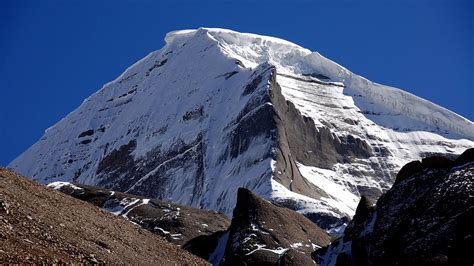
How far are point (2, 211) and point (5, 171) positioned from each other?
9.53m

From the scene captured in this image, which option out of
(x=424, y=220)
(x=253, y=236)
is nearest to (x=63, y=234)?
(x=424, y=220)

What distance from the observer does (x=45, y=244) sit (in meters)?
44.5

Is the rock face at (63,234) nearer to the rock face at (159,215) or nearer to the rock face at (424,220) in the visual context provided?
the rock face at (424,220)

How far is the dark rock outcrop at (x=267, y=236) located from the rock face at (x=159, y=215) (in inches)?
643

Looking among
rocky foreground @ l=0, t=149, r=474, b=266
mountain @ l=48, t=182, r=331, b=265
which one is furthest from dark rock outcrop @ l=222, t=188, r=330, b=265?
rocky foreground @ l=0, t=149, r=474, b=266

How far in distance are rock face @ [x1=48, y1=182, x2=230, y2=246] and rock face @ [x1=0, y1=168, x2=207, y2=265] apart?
5329 centimetres

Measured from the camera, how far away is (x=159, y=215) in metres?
118

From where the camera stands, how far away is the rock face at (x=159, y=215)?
11328 centimetres

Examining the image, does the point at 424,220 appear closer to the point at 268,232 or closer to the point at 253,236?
the point at 253,236

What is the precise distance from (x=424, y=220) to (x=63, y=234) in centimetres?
2267

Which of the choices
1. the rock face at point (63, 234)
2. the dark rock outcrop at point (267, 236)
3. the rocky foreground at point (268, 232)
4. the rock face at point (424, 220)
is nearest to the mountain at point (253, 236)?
the dark rock outcrop at point (267, 236)

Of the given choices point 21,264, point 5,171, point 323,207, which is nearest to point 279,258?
point 5,171

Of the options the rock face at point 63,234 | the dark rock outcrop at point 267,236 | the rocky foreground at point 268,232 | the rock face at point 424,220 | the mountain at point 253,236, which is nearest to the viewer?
the rock face at point 63,234

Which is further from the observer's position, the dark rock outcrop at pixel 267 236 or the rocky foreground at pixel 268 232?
the dark rock outcrop at pixel 267 236
